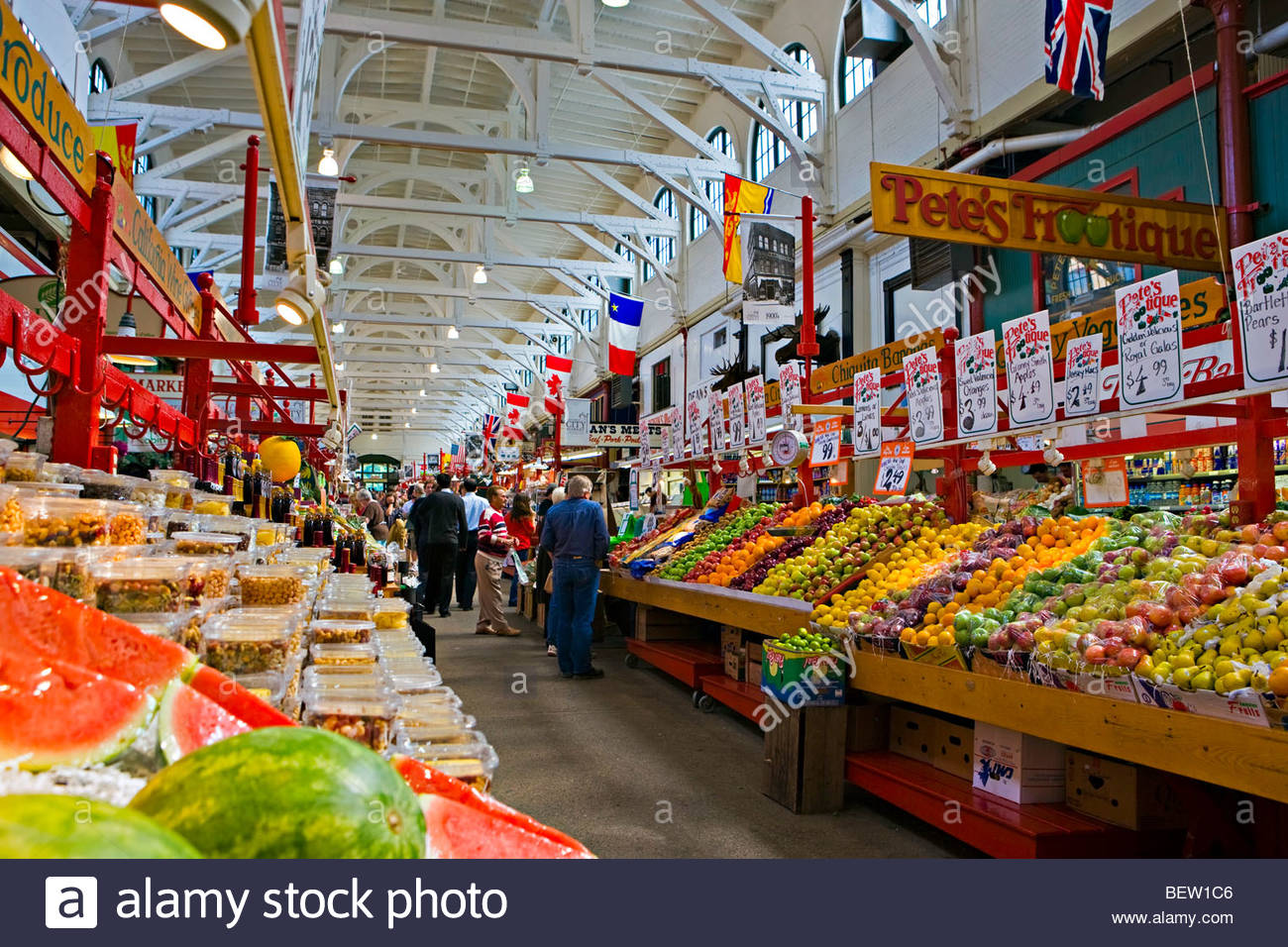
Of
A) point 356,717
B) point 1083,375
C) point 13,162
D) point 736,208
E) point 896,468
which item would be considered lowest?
point 356,717

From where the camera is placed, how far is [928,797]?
3.54 m

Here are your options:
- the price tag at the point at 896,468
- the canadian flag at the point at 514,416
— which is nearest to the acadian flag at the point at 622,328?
the canadian flag at the point at 514,416

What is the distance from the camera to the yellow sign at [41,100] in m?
2.16

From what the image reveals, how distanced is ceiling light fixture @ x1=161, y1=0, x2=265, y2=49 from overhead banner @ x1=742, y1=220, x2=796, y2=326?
312 inches

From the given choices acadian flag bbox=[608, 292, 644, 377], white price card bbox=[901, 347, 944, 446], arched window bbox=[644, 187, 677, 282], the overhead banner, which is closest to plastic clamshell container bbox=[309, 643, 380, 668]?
white price card bbox=[901, 347, 944, 446]

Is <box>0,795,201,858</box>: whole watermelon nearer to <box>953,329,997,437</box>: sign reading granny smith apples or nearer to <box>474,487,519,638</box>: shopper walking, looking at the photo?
<box>953,329,997,437</box>: sign reading granny smith apples

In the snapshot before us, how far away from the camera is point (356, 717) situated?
1.70 meters

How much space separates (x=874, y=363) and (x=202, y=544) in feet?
16.9

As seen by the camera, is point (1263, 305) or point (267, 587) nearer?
point (267, 587)

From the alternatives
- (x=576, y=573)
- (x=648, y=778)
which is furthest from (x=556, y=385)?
(x=648, y=778)

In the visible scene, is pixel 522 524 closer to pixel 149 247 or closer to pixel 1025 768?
pixel 149 247

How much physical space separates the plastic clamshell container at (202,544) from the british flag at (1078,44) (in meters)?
5.57
